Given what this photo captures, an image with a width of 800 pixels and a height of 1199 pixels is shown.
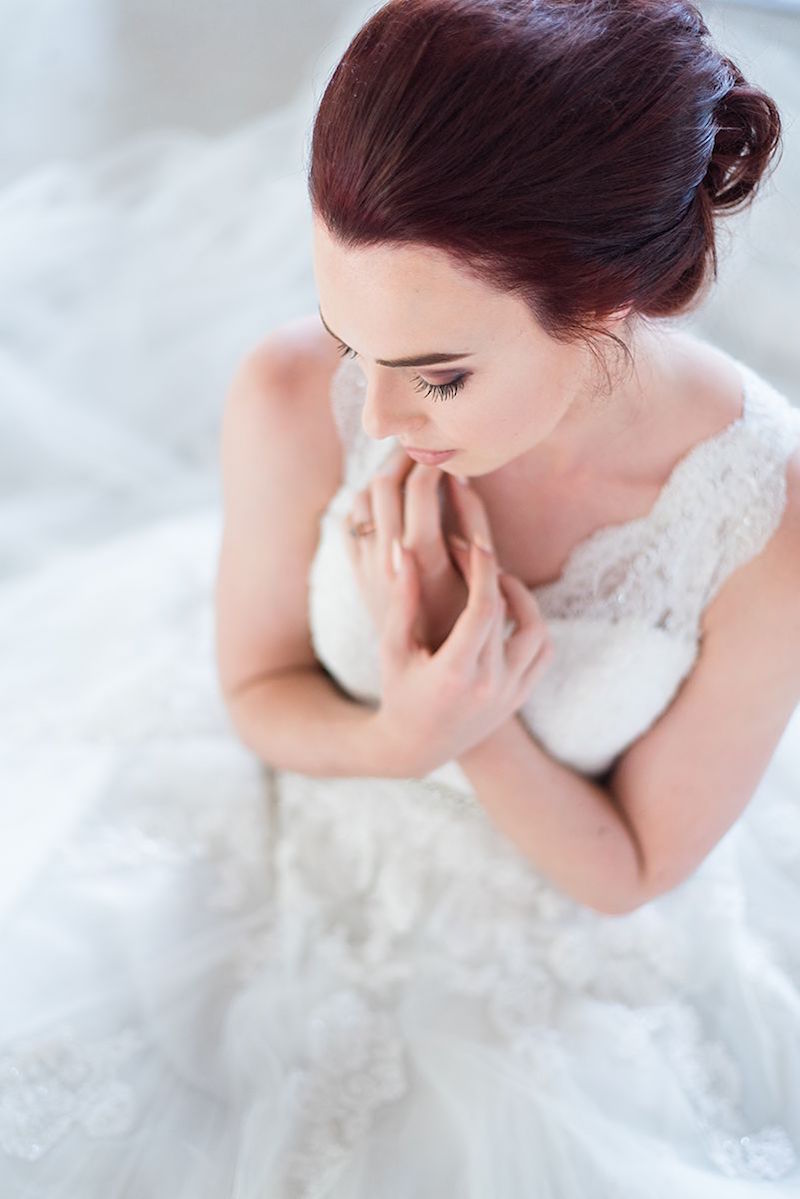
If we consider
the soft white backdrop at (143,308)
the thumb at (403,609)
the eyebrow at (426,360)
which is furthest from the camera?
the soft white backdrop at (143,308)

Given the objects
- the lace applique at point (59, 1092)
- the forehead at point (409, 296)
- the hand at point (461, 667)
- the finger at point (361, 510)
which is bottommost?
the lace applique at point (59, 1092)

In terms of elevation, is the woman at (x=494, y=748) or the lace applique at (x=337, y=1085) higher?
the woman at (x=494, y=748)

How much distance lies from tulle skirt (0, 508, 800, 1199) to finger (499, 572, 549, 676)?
0.99 feet

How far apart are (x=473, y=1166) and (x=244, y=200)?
1641 millimetres

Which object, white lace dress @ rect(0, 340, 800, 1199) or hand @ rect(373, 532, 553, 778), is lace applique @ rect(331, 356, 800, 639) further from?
hand @ rect(373, 532, 553, 778)

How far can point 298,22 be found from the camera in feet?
7.17

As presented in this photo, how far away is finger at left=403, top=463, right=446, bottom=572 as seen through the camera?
4.09ft

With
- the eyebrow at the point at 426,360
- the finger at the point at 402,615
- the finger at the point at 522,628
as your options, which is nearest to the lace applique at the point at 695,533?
the finger at the point at 522,628

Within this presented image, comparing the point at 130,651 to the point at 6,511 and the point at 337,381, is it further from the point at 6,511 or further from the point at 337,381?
the point at 337,381

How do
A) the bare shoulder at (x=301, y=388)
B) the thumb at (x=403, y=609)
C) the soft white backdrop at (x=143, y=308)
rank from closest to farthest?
the thumb at (x=403, y=609), the bare shoulder at (x=301, y=388), the soft white backdrop at (x=143, y=308)

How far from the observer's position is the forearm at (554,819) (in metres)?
1.30

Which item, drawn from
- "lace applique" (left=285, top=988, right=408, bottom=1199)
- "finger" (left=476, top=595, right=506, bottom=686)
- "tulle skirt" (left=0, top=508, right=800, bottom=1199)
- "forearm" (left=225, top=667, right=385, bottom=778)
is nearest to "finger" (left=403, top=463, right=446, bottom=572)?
"finger" (left=476, top=595, right=506, bottom=686)

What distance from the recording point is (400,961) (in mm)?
1345

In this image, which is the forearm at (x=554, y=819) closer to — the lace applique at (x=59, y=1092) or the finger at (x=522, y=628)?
the finger at (x=522, y=628)
